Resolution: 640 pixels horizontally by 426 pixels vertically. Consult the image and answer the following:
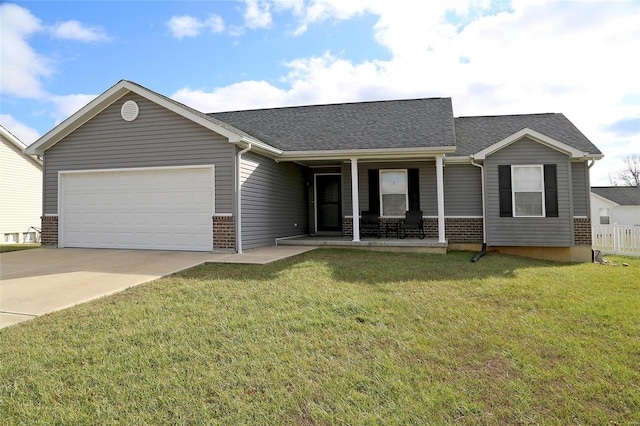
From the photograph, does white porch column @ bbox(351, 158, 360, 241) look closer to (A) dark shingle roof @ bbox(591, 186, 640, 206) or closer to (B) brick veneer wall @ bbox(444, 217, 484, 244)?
(B) brick veneer wall @ bbox(444, 217, 484, 244)

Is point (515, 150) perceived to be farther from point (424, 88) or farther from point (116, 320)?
point (116, 320)

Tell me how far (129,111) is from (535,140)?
11533 mm

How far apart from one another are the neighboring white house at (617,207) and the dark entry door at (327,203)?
3072cm

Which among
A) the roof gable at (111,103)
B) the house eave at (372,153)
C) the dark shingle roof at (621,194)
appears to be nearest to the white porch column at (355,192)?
the house eave at (372,153)

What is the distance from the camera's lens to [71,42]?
37.2 ft

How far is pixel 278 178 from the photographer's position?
38.3 ft

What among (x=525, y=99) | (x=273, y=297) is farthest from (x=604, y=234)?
(x=273, y=297)

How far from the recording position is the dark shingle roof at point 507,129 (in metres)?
12.1

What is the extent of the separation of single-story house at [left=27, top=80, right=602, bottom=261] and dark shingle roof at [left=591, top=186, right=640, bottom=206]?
89.9 feet

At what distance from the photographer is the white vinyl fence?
12.8m

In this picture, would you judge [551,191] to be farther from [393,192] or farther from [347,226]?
[347,226]

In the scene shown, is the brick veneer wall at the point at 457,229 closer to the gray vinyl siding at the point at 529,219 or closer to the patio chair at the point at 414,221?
the patio chair at the point at 414,221

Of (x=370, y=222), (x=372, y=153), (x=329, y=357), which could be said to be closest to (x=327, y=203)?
(x=370, y=222)

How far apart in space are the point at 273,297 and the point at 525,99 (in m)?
18.6
